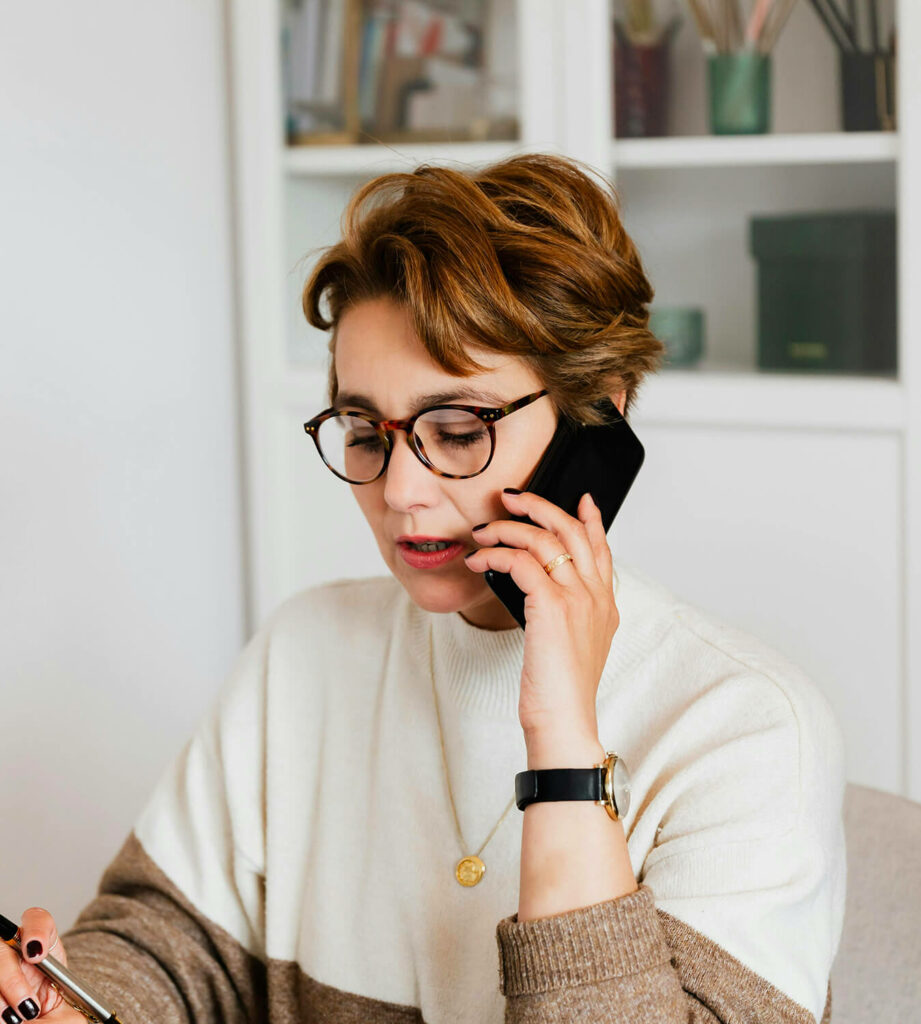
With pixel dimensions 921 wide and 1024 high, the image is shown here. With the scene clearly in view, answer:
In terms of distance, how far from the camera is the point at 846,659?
7.23 feet

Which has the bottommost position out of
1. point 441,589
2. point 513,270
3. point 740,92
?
point 441,589

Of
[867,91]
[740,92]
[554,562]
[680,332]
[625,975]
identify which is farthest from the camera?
[680,332]

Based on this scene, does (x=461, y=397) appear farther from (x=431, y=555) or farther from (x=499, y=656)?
(x=499, y=656)

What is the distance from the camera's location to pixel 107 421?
7.20 feet

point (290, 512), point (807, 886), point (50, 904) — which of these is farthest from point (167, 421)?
point (807, 886)

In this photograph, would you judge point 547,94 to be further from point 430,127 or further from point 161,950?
point 161,950

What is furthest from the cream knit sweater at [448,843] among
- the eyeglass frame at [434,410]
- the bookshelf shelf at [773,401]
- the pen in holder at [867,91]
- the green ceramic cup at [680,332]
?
the pen in holder at [867,91]

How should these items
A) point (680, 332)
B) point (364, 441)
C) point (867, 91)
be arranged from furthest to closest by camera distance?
1. point (680, 332)
2. point (867, 91)
3. point (364, 441)

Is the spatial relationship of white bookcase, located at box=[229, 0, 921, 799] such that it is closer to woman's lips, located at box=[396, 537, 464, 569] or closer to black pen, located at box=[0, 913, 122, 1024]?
woman's lips, located at box=[396, 537, 464, 569]

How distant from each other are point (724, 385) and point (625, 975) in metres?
1.46

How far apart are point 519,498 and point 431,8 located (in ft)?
5.39

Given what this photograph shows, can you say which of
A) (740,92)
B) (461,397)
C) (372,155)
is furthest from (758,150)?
(461,397)

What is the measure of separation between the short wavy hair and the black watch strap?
0.34 metres

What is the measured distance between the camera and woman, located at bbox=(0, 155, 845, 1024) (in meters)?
0.99
